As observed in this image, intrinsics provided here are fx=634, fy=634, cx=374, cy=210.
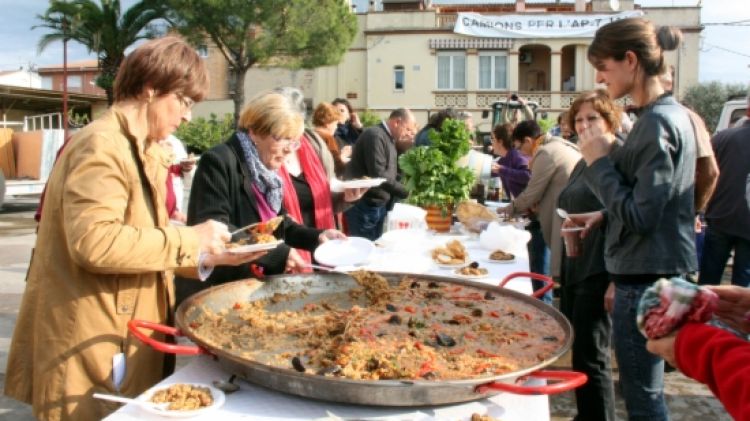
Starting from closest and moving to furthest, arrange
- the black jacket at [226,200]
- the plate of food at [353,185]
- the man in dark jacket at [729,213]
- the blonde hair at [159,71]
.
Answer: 1. the blonde hair at [159,71]
2. the black jacket at [226,200]
3. the plate of food at [353,185]
4. the man in dark jacket at [729,213]

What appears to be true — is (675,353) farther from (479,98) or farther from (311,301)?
(479,98)

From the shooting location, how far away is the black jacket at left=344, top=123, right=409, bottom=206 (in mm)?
5879

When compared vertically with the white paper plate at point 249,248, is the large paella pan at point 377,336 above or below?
below

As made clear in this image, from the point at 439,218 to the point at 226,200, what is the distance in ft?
7.37

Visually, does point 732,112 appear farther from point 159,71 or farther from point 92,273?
point 92,273

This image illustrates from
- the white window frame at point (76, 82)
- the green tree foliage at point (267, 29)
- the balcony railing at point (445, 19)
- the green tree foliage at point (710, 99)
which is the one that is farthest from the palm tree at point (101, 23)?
the white window frame at point (76, 82)

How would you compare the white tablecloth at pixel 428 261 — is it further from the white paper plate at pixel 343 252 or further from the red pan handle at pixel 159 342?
the red pan handle at pixel 159 342

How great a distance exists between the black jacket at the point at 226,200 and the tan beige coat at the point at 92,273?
0.62 metres

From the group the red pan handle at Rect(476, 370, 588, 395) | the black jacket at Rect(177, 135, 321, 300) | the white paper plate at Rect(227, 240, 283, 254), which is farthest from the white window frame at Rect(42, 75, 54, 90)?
the red pan handle at Rect(476, 370, 588, 395)

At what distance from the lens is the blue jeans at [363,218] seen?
614 cm

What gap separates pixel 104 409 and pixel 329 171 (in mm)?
2661

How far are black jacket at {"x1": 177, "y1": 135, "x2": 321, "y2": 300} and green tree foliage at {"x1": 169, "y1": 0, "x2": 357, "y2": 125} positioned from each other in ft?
73.8

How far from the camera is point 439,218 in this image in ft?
15.0

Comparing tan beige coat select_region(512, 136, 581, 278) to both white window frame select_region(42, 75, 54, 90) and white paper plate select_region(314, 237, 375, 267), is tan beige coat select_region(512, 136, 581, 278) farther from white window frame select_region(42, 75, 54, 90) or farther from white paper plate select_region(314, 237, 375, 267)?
white window frame select_region(42, 75, 54, 90)
